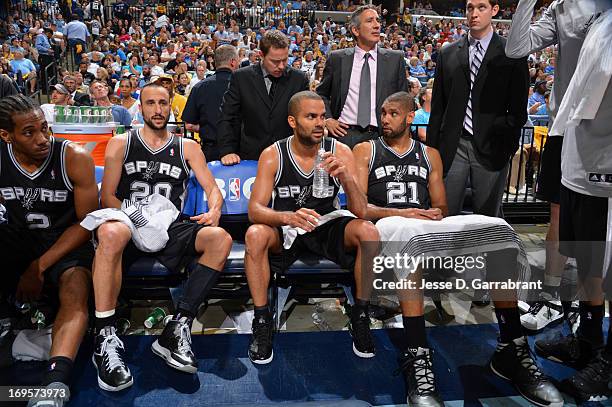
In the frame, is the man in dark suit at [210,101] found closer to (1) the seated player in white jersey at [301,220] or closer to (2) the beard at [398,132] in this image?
(1) the seated player in white jersey at [301,220]

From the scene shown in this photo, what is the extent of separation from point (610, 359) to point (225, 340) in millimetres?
1959

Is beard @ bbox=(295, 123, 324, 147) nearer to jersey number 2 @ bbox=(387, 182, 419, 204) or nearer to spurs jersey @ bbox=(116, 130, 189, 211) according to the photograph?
jersey number 2 @ bbox=(387, 182, 419, 204)

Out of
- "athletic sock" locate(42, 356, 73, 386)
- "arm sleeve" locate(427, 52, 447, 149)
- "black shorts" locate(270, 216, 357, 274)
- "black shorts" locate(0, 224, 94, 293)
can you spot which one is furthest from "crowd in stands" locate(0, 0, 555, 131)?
"athletic sock" locate(42, 356, 73, 386)

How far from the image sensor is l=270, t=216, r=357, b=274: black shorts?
293 centimetres

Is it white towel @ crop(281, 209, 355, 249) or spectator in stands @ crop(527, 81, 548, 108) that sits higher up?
spectator in stands @ crop(527, 81, 548, 108)

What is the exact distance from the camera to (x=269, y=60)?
367 cm

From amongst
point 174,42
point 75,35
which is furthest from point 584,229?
point 75,35

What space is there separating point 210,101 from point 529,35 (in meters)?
2.70

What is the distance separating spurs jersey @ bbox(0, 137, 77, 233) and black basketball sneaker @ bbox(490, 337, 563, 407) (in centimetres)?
248

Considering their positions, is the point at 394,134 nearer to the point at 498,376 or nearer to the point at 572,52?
the point at 572,52

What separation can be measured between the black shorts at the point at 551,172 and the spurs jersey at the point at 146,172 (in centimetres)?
217

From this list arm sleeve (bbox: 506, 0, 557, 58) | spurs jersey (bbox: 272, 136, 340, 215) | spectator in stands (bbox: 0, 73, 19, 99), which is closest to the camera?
arm sleeve (bbox: 506, 0, 557, 58)

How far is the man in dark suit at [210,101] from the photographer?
4707 mm

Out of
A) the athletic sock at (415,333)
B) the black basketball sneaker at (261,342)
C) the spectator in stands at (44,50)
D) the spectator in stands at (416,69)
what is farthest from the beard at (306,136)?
the spectator in stands at (416,69)
